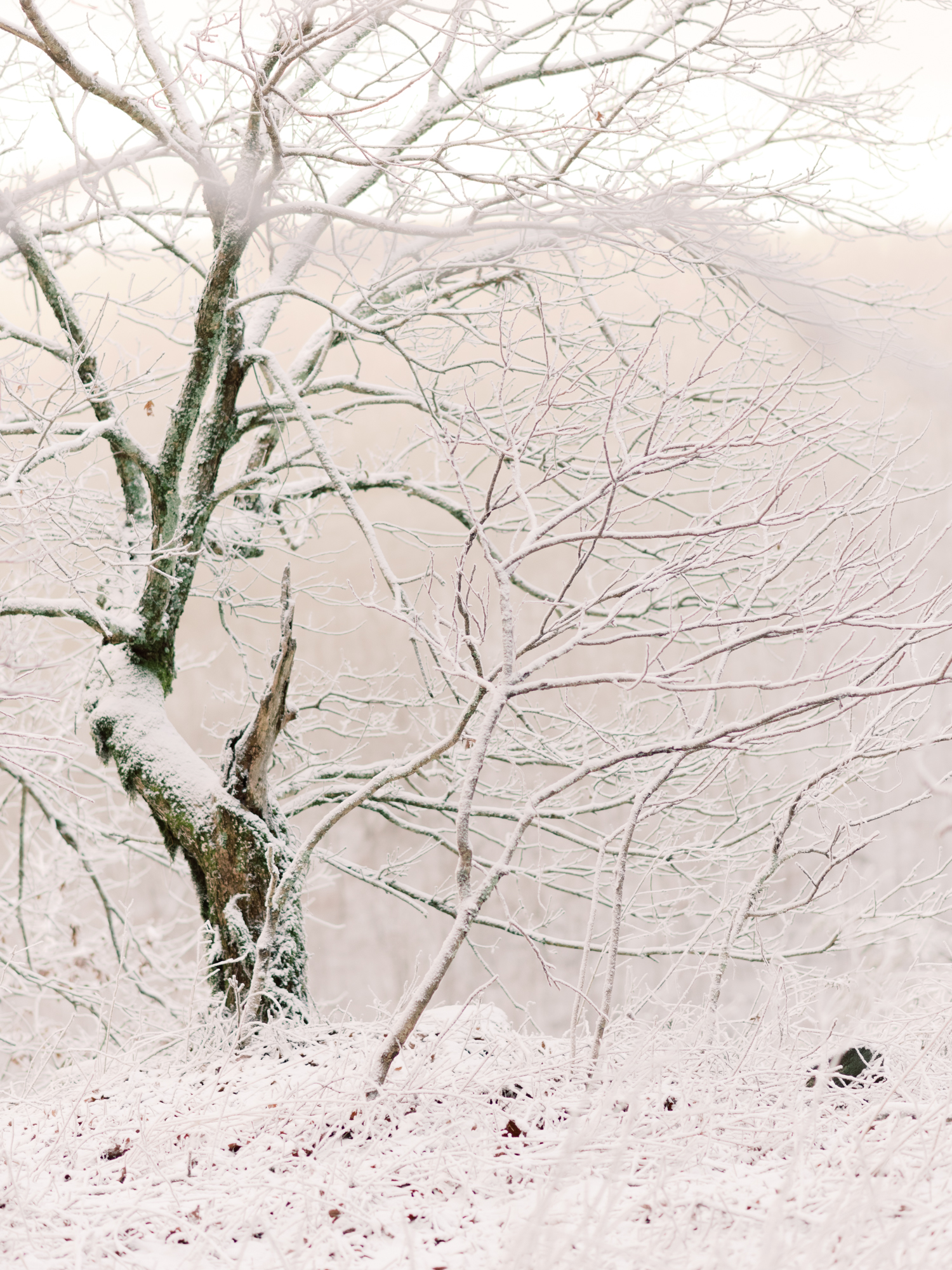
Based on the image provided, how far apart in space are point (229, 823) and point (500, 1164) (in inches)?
118

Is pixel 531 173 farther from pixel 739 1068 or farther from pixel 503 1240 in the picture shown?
pixel 503 1240

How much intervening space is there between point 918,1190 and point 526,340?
192 inches

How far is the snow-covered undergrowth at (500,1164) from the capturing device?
2.60 metres

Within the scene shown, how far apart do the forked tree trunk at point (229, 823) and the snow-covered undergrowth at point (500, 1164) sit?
1.30 metres

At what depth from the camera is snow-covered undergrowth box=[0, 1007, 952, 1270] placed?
2598 mm

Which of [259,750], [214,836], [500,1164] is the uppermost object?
[259,750]

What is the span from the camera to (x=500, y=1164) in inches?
121

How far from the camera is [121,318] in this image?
19.5 feet

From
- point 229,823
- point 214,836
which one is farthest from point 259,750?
point 214,836

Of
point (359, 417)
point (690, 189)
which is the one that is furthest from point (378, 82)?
point (359, 417)

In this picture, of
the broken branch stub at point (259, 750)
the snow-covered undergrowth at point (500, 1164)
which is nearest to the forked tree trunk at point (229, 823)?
the broken branch stub at point (259, 750)

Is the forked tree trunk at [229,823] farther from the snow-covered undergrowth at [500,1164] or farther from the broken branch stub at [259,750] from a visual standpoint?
the snow-covered undergrowth at [500,1164]

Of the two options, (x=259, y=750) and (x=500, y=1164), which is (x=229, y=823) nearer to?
(x=259, y=750)

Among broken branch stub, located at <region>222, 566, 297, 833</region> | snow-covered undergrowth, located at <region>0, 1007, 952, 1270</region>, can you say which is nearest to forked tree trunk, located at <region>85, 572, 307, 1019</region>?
broken branch stub, located at <region>222, 566, 297, 833</region>
